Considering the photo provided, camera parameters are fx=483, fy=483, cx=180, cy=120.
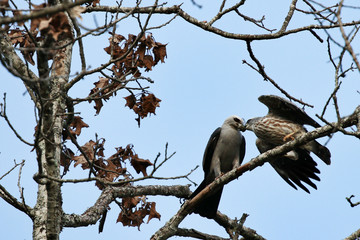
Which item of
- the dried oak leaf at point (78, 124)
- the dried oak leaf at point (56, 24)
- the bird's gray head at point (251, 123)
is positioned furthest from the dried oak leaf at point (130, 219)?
the dried oak leaf at point (56, 24)

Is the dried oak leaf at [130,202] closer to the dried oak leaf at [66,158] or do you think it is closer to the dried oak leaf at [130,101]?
the dried oak leaf at [66,158]

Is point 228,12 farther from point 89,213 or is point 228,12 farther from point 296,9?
point 89,213

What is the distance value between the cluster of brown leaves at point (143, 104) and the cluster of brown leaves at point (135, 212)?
917 millimetres

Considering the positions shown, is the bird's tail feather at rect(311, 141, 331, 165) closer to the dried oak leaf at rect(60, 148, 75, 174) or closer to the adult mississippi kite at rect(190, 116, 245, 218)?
the adult mississippi kite at rect(190, 116, 245, 218)

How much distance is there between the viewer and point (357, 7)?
4.16 metres

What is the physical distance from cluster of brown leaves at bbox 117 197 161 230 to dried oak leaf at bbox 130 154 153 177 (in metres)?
0.43

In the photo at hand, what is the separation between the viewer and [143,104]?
5078 mm

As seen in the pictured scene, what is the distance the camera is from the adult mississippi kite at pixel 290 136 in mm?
5656

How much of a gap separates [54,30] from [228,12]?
2.58m

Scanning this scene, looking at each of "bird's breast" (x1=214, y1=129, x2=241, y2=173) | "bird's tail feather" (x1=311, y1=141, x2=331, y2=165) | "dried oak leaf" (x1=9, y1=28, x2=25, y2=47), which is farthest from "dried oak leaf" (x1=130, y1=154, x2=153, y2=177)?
"bird's tail feather" (x1=311, y1=141, x2=331, y2=165)

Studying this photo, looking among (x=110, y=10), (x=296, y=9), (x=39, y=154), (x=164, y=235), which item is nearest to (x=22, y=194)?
(x=39, y=154)

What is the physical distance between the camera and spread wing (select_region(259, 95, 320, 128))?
5.55 m

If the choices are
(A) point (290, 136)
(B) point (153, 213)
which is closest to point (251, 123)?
(A) point (290, 136)

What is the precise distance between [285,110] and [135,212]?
7.18 feet
